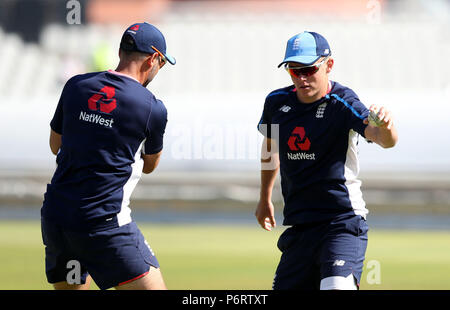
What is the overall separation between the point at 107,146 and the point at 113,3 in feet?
75.0

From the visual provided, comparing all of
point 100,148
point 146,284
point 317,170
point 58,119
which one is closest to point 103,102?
point 100,148

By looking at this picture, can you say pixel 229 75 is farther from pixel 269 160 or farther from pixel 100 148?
pixel 100 148

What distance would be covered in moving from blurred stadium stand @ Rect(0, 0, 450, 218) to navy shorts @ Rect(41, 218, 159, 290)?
39.0 ft

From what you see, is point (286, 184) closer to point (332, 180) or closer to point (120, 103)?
point (332, 180)

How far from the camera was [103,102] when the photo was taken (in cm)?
492

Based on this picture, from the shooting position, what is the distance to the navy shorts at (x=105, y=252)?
485cm

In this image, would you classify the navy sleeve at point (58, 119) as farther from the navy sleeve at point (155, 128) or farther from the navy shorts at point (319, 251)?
the navy shorts at point (319, 251)

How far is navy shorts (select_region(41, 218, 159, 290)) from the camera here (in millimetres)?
4848

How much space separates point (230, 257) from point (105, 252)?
6.43m

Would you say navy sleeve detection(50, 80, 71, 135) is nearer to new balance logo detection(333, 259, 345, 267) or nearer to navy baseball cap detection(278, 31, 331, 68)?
navy baseball cap detection(278, 31, 331, 68)

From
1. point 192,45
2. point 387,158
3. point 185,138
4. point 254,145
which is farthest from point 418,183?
point 192,45

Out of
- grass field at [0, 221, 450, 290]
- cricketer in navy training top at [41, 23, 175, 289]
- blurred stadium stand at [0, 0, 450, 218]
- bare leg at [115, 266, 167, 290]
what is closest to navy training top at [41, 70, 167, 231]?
cricketer in navy training top at [41, 23, 175, 289]
